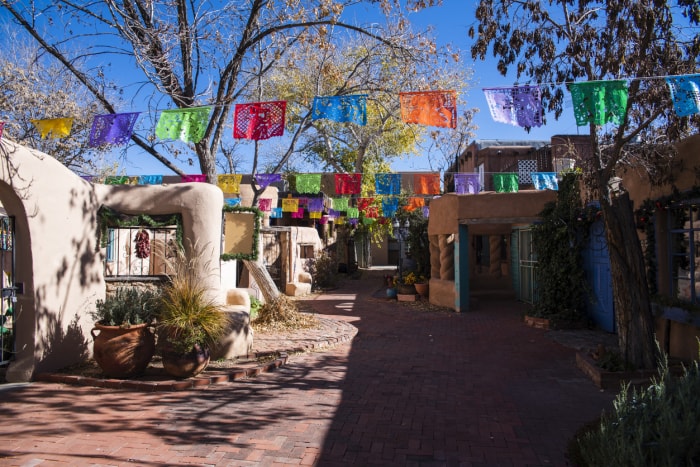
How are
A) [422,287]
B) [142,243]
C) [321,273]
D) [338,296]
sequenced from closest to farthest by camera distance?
1. [142,243]
2. [422,287]
3. [338,296]
4. [321,273]

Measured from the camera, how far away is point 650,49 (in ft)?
23.0

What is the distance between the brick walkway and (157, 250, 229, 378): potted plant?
0.45m

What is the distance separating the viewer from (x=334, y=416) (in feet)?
16.8

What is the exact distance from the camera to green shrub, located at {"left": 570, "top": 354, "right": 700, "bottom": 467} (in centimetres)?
269

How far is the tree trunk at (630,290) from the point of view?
6.29m

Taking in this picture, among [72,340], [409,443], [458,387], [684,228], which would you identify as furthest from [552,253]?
[72,340]

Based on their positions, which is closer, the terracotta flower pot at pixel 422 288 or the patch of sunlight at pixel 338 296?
the terracotta flower pot at pixel 422 288

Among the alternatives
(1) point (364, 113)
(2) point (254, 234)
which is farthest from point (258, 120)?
(2) point (254, 234)

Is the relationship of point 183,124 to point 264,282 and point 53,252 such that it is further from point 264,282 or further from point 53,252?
point 264,282

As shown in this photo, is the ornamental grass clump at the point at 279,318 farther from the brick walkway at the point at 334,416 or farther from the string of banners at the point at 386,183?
the string of banners at the point at 386,183

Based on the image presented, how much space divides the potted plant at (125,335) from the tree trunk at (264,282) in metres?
4.34

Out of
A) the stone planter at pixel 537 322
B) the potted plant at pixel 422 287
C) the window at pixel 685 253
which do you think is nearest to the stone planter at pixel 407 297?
the potted plant at pixel 422 287

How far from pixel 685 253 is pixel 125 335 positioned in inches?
306

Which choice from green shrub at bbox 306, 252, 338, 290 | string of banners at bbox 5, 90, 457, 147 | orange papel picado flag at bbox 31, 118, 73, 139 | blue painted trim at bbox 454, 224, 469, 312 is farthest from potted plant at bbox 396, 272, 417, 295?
orange papel picado flag at bbox 31, 118, 73, 139
